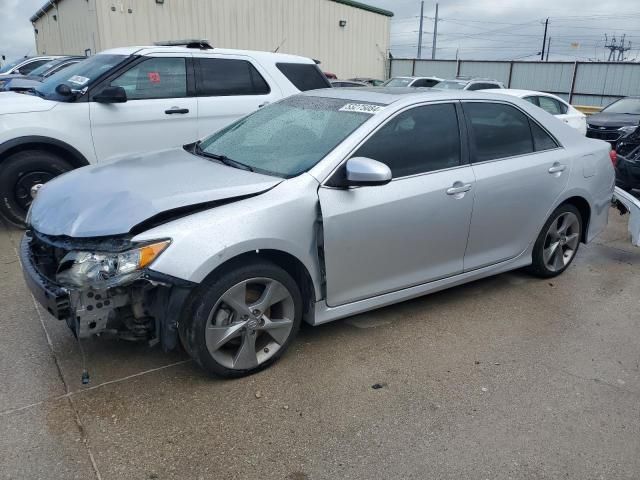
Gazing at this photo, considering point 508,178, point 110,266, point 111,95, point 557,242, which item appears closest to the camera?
point 110,266

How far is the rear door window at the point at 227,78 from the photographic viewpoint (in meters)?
6.48

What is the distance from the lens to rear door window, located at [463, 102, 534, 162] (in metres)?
4.04

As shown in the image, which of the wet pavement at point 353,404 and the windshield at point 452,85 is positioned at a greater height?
the windshield at point 452,85

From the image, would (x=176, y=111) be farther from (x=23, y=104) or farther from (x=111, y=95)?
(x=23, y=104)

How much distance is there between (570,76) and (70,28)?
1927 cm

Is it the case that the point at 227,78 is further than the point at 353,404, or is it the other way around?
the point at 227,78

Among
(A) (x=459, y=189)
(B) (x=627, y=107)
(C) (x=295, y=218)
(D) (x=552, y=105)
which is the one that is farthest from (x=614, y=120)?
(C) (x=295, y=218)

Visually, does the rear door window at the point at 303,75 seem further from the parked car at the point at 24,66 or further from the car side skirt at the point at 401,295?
the parked car at the point at 24,66

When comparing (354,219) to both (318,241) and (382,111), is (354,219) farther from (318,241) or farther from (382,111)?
(382,111)

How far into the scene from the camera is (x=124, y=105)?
5.93 metres

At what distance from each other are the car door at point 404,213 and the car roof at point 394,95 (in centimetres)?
9

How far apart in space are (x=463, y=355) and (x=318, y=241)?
49.2 inches

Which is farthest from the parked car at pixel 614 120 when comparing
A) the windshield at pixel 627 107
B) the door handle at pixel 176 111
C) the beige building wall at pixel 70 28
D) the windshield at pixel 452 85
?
the beige building wall at pixel 70 28

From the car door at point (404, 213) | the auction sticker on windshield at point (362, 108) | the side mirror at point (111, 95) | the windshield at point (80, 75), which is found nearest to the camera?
the car door at point (404, 213)
